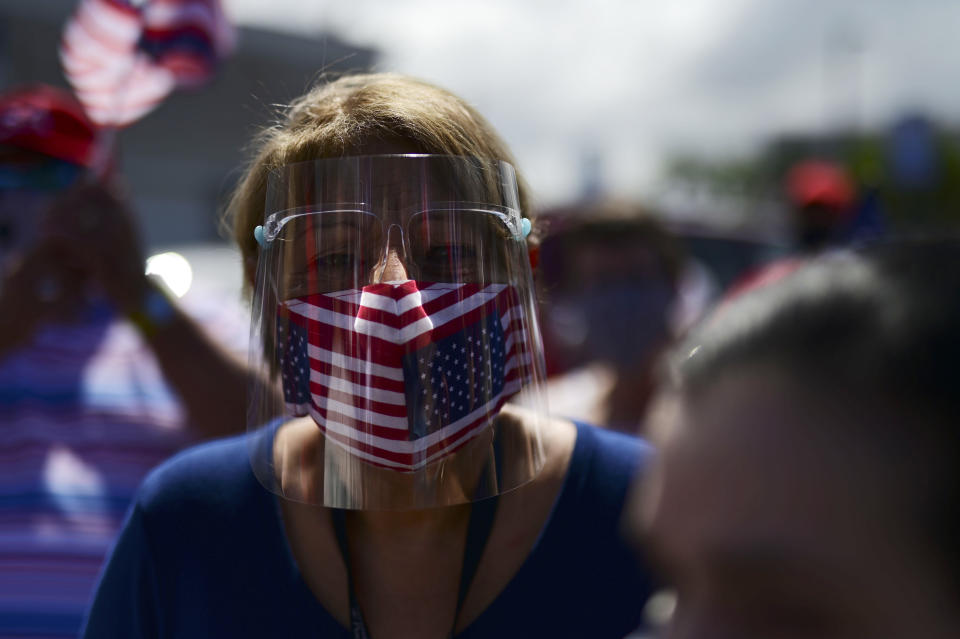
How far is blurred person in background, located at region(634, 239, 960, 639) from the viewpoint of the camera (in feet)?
1.81

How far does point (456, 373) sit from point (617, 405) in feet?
8.25

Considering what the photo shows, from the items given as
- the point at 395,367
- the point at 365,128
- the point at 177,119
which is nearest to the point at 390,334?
the point at 395,367

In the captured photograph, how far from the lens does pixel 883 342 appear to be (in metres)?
0.57

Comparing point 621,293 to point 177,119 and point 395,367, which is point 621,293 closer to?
point 395,367

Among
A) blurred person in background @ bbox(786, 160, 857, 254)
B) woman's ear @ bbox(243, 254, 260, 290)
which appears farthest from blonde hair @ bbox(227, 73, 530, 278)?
blurred person in background @ bbox(786, 160, 857, 254)

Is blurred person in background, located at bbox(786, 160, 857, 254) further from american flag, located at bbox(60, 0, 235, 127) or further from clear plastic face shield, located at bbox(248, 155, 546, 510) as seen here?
clear plastic face shield, located at bbox(248, 155, 546, 510)

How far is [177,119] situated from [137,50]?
1124 centimetres

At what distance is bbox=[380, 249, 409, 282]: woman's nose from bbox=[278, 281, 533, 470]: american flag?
15 mm

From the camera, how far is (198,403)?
2.29 m

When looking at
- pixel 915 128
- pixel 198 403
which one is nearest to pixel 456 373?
pixel 198 403

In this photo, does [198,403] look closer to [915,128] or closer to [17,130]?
[17,130]

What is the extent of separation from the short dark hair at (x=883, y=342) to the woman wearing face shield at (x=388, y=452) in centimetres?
74

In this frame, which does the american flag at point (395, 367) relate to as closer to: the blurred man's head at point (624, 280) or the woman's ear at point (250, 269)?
the woman's ear at point (250, 269)

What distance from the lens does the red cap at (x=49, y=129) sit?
2533mm
